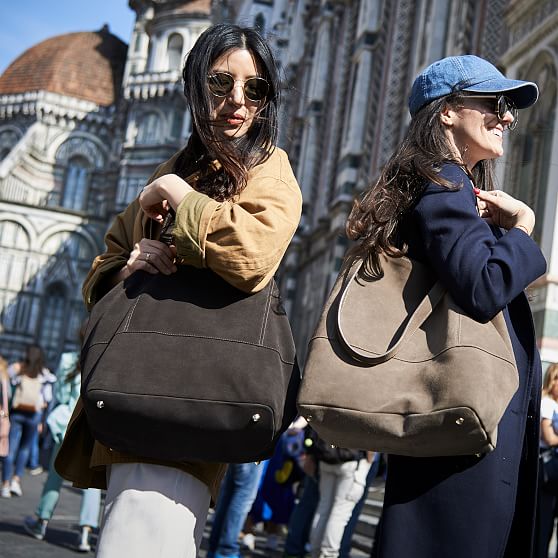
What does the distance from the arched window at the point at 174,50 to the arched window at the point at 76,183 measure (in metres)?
5.45

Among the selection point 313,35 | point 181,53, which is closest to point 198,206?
point 313,35

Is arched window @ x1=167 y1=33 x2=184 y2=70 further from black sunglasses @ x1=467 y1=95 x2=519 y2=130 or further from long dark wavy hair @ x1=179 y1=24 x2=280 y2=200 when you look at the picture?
black sunglasses @ x1=467 y1=95 x2=519 y2=130

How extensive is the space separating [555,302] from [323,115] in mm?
16213

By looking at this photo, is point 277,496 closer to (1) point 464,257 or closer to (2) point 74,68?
(1) point 464,257

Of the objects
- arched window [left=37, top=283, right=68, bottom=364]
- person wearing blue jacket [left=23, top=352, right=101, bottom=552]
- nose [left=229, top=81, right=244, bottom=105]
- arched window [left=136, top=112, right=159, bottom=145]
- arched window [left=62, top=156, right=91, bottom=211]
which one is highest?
arched window [left=136, top=112, right=159, bottom=145]

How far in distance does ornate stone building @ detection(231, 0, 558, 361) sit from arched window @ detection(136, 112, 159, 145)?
8.61m

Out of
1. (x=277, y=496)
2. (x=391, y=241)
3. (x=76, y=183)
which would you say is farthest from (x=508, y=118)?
(x=76, y=183)

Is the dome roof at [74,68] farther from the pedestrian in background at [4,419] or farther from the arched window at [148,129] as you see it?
the pedestrian in background at [4,419]

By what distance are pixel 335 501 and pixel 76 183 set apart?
3724 cm

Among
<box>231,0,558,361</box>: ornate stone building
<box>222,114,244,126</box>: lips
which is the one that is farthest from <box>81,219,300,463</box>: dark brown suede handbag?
<box>231,0,558,361</box>: ornate stone building

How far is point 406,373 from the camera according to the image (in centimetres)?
195

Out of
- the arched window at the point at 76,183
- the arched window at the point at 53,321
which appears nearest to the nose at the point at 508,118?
the arched window at the point at 53,321

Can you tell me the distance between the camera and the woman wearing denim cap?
1998 mm

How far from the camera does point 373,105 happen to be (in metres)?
18.5
